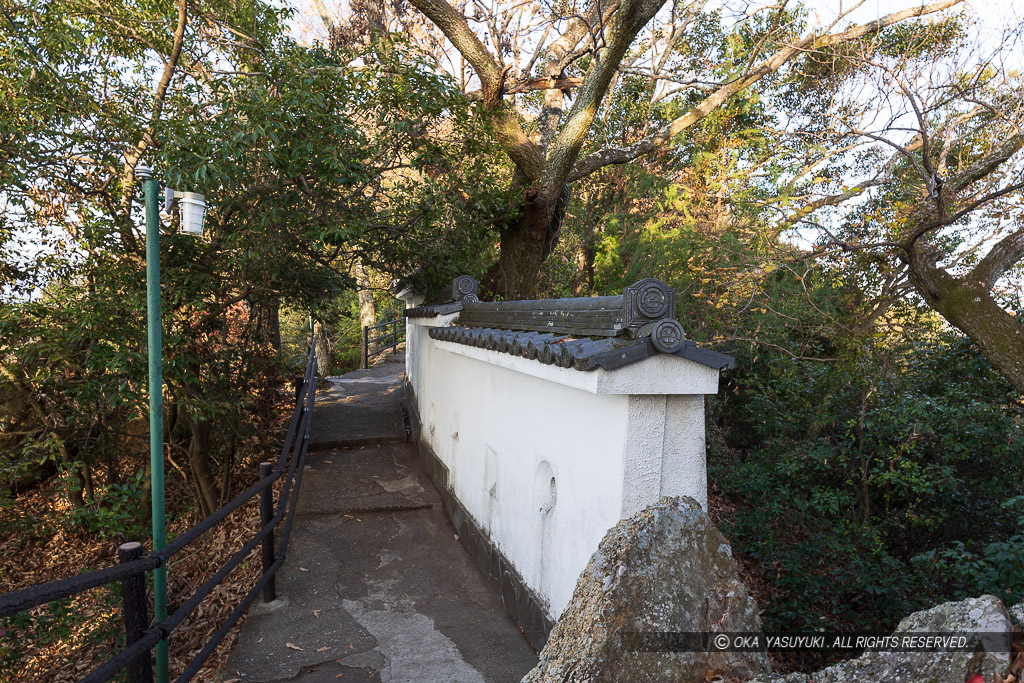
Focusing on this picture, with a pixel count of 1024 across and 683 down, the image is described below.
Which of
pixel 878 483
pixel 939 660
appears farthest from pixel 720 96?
pixel 939 660

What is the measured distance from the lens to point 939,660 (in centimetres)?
159

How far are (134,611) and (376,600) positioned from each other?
236cm

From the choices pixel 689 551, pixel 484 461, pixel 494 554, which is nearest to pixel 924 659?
pixel 689 551

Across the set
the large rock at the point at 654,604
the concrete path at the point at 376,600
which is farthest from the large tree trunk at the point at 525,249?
the large rock at the point at 654,604

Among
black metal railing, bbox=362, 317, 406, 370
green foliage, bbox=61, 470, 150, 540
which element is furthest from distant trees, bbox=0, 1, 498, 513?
black metal railing, bbox=362, 317, 406, 370

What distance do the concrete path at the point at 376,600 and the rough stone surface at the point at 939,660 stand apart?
2240mm

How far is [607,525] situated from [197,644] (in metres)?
3.93

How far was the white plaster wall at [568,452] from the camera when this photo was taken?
2.66 metres

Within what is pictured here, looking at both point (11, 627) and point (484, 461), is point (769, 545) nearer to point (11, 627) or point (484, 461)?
point (484, 461)

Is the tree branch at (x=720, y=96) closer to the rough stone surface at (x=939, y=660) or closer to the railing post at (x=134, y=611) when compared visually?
the railing post at (x=134, y=611)

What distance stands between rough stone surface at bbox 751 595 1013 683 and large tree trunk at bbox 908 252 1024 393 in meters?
4.54

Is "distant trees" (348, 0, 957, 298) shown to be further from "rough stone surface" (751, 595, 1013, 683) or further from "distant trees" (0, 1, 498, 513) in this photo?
"rough stone surface" (751, 595, 1013, 683)

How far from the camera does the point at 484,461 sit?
16.5 ft

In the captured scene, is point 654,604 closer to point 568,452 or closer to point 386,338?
point 568,452
